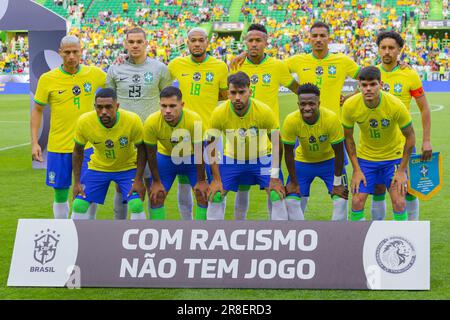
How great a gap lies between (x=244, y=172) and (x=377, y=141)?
1305 millimetres

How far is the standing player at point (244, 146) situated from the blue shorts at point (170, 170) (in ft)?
0.90

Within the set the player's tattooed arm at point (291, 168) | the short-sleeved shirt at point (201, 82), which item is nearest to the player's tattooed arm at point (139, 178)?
the short-sleeved shirt at point (201, 82)

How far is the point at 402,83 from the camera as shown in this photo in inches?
283

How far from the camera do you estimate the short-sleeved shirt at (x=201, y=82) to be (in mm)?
7484

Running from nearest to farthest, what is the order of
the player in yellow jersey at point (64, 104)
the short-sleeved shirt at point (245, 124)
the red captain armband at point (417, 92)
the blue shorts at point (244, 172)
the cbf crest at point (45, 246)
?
the cbf crest at point (45, 246), the short-sleeved shirt at point (245, 124), the blue shorts at point (244, 172), the red captain armband at point (417, 92), the player in yellow jersey at point (64, 104)

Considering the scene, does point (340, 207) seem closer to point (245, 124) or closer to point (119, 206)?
point (245, 124)

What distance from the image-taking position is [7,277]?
20.1 feet

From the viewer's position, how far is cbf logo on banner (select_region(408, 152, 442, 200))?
6871mm

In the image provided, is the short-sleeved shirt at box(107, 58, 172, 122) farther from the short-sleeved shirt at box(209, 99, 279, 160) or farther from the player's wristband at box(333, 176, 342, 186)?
the player's wristband at box(333, 176, 342, 186)

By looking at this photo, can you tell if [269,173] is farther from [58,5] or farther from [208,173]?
[58,5]

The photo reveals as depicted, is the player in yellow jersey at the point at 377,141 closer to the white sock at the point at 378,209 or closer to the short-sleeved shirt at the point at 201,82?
the white sock at the point at 378,209

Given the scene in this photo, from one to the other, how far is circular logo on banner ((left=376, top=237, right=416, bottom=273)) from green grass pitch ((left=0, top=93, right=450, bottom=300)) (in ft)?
0.76
